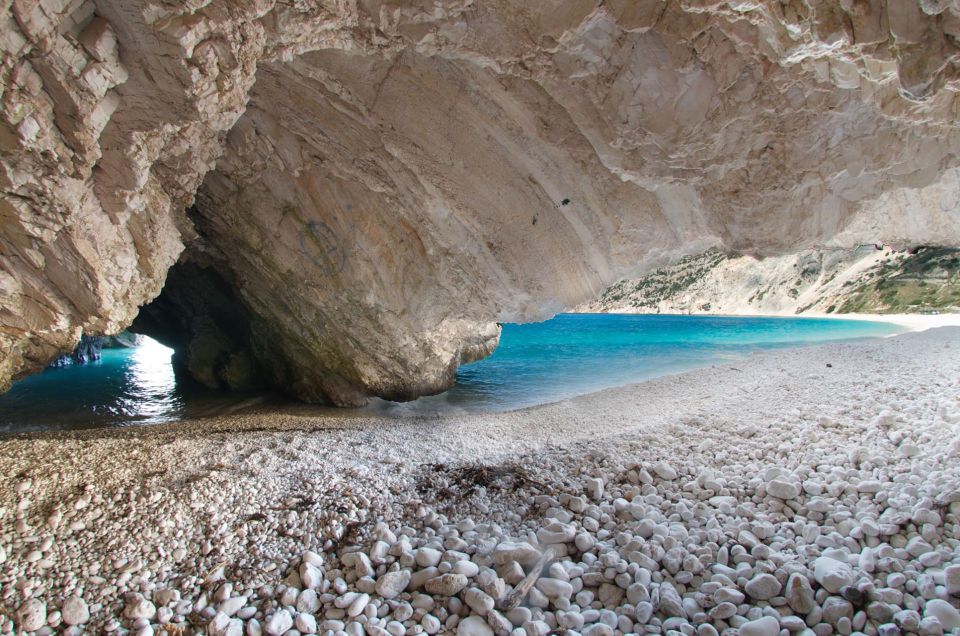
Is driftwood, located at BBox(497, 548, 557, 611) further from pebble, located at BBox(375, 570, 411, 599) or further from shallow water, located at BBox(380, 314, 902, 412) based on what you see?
shallow water, located at BBox(380, 314, 902, 412)

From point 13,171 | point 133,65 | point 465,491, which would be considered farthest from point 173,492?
point 133,65

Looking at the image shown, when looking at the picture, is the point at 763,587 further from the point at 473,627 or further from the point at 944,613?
the point at 473,627

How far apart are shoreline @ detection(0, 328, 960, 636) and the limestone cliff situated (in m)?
20.8

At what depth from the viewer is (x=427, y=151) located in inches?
232

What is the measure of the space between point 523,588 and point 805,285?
5778 cm

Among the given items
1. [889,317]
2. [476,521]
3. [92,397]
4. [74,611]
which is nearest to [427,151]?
[476,521]

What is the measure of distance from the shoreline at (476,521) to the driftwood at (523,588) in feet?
0.22

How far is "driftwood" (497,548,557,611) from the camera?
8.37ft

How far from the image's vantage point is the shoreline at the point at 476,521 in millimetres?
2494

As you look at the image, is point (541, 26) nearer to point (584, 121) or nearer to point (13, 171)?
point (584, 121)

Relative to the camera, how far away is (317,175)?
6.74m

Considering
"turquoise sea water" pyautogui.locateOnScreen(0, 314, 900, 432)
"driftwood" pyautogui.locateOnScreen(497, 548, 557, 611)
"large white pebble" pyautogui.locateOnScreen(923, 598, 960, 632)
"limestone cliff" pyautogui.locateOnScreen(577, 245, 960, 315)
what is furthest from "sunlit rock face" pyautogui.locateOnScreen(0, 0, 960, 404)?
"limestone cliff" pyautogui.locateOnScreen(577, 245, 960, 315)

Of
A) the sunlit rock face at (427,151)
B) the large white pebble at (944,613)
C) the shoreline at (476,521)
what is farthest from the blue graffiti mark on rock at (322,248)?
the large white pebble at (944,613)

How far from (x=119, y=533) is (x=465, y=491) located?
2.78 meters
